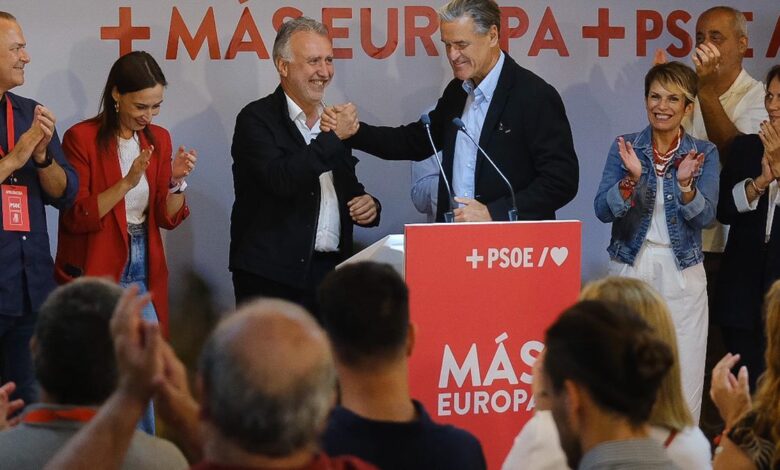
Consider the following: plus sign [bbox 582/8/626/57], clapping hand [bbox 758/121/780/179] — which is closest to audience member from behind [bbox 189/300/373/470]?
clapping hand [bbox 758/121/780/179]

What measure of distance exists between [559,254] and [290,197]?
1304mm

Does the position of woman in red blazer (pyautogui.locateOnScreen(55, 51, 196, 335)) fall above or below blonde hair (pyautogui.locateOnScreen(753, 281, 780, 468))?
above

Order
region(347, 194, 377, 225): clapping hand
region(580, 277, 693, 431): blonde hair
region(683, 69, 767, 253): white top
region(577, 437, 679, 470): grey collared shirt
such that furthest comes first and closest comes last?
region(683, 69, 767, 253): white top < region(347, 194, 377, 225): clapping hand < region(580, 277, 693, 431): blonde hair < region(577, 437, 679, 470): grey collared shirt

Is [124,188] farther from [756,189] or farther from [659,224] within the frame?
[756,189]

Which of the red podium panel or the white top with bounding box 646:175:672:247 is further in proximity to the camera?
the white top with bounding box 646:175:672:247

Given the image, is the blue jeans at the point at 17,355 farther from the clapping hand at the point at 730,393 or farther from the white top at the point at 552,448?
the clapping hand at the point at 730,393

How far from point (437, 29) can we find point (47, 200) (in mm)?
2057

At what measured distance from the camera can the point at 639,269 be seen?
15.8 feet

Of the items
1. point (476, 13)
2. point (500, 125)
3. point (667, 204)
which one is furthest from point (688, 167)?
point (476, 13)

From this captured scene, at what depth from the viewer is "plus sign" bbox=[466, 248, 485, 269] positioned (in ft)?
12.1

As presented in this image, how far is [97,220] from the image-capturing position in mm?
4527

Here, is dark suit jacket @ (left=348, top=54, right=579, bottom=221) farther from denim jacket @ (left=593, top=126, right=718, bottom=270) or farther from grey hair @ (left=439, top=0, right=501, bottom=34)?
denim jacket @ (left=593, top=126, right=718, bottom=270)

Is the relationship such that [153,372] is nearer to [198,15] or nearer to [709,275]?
[198,15]

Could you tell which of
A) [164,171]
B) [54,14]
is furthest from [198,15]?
[164,171]
